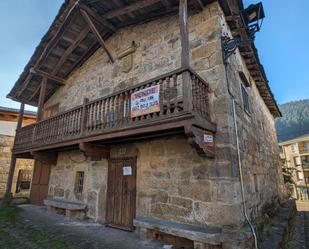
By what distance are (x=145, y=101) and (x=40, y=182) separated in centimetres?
728

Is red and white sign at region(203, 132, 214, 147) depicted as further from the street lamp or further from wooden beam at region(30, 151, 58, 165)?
wooden beam at region(30, 151, 58, 165)

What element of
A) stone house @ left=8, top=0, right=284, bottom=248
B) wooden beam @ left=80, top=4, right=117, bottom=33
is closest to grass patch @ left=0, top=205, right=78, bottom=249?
stone house @ left=8, top=0, right=284, bottom=248

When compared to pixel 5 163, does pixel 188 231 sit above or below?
below

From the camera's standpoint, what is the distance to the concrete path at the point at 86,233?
4484 millimetres

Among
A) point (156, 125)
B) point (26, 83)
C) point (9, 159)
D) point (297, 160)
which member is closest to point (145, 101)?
point (156, 125)

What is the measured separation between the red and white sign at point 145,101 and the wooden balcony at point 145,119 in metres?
0.09

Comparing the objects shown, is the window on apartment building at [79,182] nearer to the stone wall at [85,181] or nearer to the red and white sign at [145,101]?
the stone wall at [85,181]

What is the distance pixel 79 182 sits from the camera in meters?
7.53

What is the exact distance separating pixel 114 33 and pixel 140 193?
568 centimetres

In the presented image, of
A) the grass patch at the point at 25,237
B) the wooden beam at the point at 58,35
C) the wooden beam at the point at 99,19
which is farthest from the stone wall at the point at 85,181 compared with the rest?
the wooden beam at the point at 99,19

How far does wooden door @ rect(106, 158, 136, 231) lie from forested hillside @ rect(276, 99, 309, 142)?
5494 cm

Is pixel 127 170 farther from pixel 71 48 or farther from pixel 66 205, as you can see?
pixel 71 48

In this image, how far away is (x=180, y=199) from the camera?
4.64m

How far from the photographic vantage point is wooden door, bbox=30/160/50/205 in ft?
29.7
